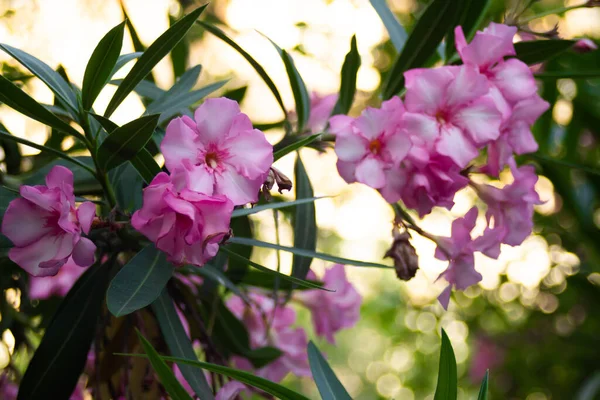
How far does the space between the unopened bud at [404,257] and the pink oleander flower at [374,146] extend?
0.07m

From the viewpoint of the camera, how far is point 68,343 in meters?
0.66

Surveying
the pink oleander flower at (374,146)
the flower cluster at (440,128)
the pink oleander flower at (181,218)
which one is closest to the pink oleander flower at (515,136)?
the flower cluster at (440,128)

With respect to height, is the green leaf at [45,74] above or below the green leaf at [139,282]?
above

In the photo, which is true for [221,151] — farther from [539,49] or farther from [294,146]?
[539,49]

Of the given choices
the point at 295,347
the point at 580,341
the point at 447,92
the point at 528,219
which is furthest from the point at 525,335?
the point at 447,92

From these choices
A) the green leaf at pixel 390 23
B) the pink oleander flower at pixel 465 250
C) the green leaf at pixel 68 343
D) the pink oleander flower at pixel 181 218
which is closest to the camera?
the pink oleander flower at pixel 181 218

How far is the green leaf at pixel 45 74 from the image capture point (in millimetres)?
595

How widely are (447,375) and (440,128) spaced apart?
247 millimetres

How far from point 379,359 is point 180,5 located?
221 centimetres

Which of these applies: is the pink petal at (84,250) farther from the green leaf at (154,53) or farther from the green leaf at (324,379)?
the green leaf at (324,379)

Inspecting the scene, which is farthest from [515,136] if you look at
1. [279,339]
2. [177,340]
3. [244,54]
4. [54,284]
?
[54,284]

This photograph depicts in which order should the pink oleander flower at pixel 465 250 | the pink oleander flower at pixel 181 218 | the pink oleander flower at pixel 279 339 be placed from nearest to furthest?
the pink oleander flower at pixel 181 218, the pink oleander flower at pixel 465 250, the pink oleander flower at pixel 279 339

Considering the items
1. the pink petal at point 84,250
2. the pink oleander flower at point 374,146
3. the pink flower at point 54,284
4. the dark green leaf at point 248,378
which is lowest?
the pink flower at point 54,284

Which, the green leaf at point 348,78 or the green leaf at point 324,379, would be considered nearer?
the green leaf at point 324,379
